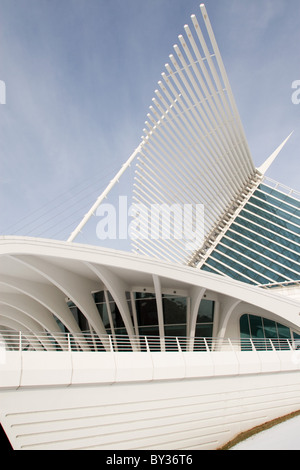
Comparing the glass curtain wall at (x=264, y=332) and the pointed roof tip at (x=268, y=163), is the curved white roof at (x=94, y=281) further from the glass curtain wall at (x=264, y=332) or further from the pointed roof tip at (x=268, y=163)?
the pointed roof tip at (x=268, y=163)

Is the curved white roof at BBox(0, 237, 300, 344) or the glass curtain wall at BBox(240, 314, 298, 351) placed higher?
the curved white roof at BBox(0, 237, 300, 344)

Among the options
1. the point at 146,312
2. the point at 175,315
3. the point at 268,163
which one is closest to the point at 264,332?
the point at 175,315

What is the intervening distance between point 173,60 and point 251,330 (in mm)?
17146

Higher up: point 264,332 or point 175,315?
point 175,315

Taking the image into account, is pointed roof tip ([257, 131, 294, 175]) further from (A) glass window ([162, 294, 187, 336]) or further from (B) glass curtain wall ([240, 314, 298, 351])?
(A) glass window ([162, 294, 187, 336])

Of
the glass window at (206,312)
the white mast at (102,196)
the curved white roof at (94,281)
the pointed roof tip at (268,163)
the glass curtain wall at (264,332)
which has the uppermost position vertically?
the pointed roof tip at (268,163)

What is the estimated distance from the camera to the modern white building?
7.87 meters

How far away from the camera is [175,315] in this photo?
18.0 metres

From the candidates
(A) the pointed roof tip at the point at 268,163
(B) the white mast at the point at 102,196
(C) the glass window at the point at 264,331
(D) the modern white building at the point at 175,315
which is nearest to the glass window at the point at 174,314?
(D) the modern white building at the point at 175,315

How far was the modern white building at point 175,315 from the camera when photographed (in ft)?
25.8

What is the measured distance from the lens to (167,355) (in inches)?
376

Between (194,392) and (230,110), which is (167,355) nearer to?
(194,392)

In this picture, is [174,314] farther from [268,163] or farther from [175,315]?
[268,163]

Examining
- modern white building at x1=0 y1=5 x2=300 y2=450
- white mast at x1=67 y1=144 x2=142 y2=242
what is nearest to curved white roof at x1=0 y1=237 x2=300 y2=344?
modern white building at x1=0 y1=5 x2=300 y2=450
